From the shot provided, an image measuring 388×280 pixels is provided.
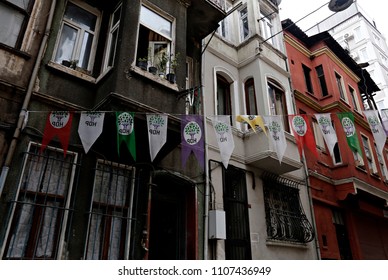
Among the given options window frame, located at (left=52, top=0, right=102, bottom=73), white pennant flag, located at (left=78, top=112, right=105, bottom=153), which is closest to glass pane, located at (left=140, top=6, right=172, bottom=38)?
window frame, located at (left=52, top=0, right=102, bottom=73)

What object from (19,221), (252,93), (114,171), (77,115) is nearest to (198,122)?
(114,171)

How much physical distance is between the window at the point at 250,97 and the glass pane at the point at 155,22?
3874 millimetres

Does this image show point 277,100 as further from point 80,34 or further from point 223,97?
point 80,34

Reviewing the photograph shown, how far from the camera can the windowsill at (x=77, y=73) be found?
6.05 metres

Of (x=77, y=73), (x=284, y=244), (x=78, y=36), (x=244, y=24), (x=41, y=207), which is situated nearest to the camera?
(x=41, y=207)

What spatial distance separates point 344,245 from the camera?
1136 cm

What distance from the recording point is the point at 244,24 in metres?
11.9

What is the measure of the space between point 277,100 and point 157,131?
7.00 metres

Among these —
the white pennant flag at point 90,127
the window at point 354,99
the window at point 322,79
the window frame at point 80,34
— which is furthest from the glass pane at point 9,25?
the window at point 354,99

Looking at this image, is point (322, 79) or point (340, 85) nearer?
point (322, 79)

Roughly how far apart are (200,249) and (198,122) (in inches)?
122

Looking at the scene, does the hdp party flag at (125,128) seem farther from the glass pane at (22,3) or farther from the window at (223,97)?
the window at (223,97)

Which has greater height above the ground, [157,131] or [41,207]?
[157,131]

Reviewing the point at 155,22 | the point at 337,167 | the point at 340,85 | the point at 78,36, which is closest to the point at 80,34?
the point at 78,36
